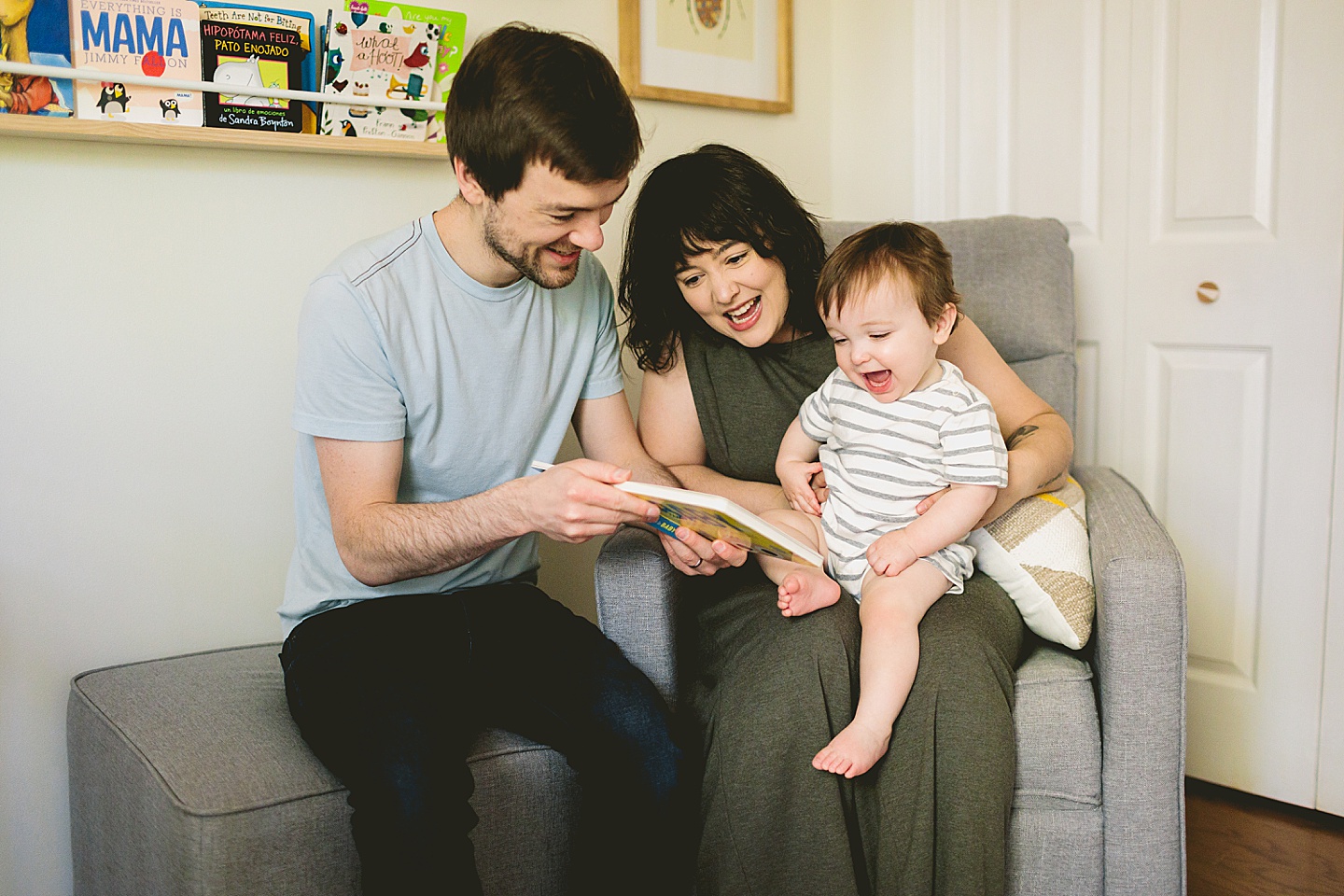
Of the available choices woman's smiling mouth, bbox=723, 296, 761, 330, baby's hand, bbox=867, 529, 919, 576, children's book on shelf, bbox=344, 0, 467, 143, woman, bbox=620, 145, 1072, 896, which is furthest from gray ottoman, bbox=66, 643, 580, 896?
children's book on shelf, bbox=344, 0, 467, 143

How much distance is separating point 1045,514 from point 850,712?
1.43ft

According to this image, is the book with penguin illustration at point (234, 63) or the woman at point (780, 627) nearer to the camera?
the woman at point (780, 627)

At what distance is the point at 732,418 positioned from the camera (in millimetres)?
1781

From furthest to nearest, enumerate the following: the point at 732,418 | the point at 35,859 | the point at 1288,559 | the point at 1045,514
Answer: the point at 1288,559 < the point at 732,418 < the point at 35,859 < the point at 1045,514

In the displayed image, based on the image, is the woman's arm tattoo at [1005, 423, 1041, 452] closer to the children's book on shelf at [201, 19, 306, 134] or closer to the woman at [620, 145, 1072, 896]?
the woman at [620, 145, 1072, 896]

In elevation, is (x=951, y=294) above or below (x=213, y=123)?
below

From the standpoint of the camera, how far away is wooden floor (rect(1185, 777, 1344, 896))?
6.05 ft

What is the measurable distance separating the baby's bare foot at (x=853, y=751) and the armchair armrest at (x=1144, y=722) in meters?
0.34

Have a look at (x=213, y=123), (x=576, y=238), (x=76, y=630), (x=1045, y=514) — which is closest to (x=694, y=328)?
(x=576, y=238)

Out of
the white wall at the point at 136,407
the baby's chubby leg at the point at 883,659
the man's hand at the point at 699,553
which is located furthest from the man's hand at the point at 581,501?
the white wall at the point at 136,407

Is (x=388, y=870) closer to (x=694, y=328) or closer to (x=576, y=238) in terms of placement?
(x=576, y=238)

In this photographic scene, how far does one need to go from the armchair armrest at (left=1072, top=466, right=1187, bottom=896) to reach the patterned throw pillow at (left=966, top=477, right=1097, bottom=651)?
0.06 metres

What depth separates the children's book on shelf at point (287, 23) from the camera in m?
1.62

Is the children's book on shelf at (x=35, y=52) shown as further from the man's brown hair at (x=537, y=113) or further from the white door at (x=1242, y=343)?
the white door at (x=1242, y=343)
